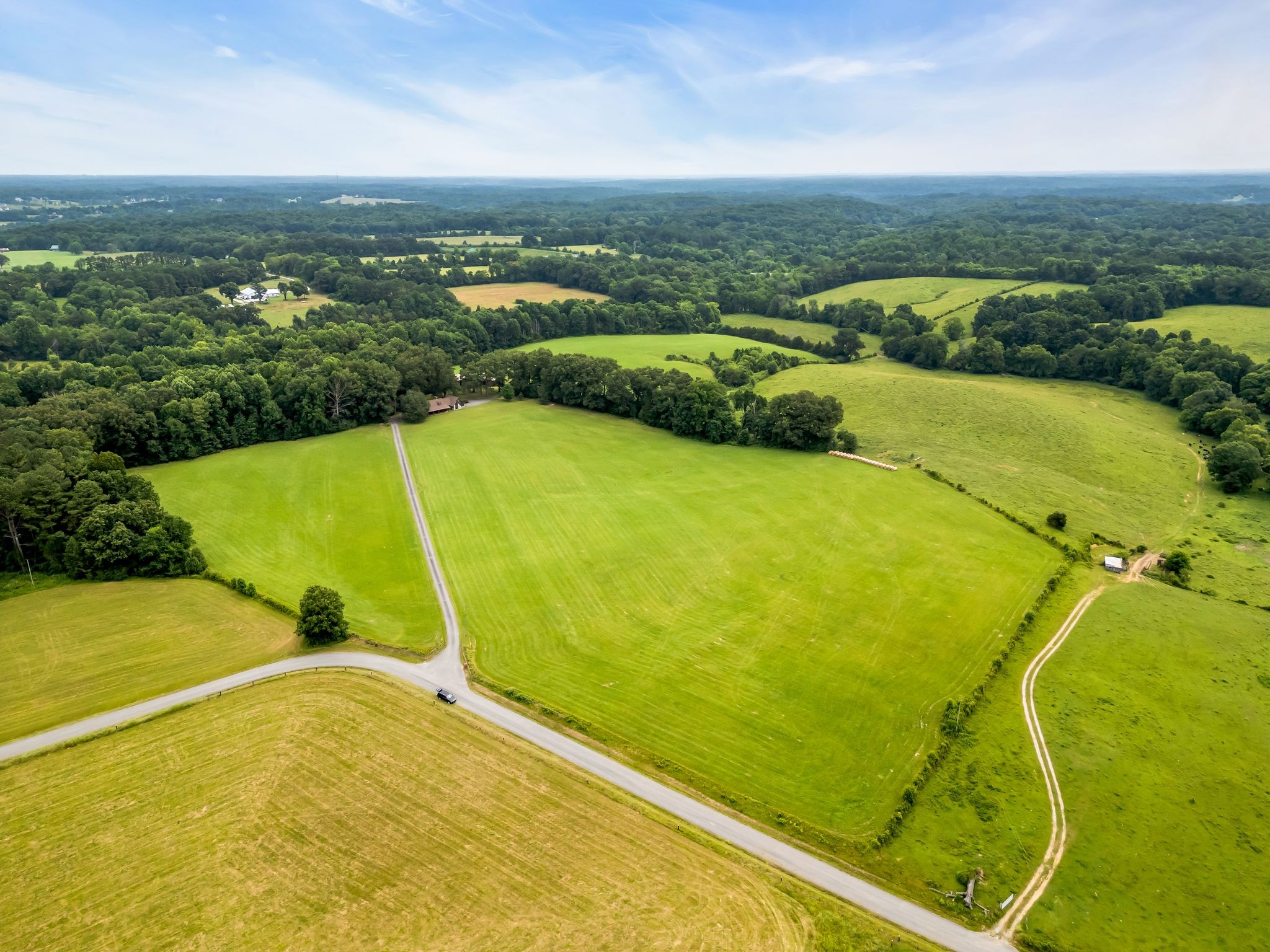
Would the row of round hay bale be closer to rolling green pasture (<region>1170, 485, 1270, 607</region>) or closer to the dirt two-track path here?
the dirt two-track path

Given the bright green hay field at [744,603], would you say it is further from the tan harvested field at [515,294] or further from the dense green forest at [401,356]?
the tan harvested field at [515,294]

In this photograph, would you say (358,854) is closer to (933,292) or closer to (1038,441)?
(1038,441)

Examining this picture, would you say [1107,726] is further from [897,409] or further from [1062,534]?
[897,409]

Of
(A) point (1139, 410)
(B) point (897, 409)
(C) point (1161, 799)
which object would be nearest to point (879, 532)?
(C) point (1161, 799)

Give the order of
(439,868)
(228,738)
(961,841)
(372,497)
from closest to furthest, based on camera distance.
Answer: (439,868) < (961,841) < (228,738) < (372,497)

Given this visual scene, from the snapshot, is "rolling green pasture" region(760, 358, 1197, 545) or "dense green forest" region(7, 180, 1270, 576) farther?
"rolling green pasture" region(760, 358, 1197, 545)

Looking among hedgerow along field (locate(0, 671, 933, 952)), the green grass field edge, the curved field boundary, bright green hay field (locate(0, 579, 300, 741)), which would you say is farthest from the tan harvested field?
the curved field boundary
